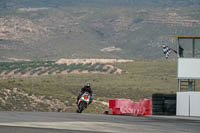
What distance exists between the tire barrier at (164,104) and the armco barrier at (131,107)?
2.84 ft

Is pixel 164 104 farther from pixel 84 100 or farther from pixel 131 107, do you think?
pixel 84 100

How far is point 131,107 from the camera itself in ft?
114

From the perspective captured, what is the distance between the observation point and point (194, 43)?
126ft

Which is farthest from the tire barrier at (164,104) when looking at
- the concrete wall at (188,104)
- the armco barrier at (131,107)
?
the armco barrier at (131,107)

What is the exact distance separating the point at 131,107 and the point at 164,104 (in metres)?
2.23

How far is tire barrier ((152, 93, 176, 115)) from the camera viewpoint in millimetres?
35531

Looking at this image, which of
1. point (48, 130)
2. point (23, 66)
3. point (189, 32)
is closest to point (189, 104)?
point (48, 130)

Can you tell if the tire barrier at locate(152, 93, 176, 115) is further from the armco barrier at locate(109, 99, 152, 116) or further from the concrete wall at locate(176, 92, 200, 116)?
the armco barrier at locate(109, 99, 152, 116)

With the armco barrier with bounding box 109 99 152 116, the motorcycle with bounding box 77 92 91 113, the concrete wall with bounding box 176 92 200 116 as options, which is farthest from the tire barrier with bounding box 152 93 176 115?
the motorcycle with bounding box 77 92 91 113

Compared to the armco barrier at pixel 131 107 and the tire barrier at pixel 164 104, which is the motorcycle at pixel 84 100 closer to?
the armco barrier at pixel 131 107

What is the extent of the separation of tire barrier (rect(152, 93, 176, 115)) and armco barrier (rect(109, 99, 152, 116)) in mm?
866

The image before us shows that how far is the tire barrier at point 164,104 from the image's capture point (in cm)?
3553

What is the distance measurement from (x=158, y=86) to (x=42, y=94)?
40280 millimetres

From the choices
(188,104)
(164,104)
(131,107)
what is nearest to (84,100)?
(131,107)
